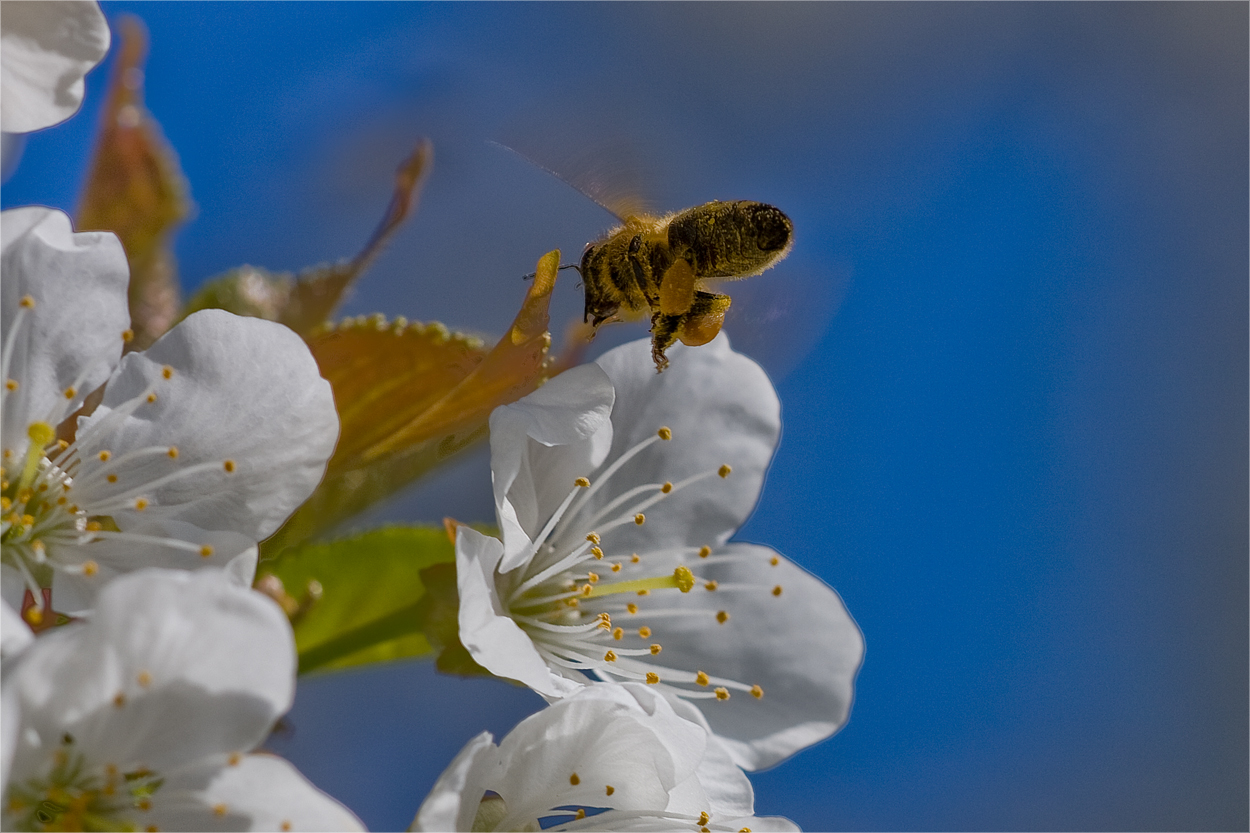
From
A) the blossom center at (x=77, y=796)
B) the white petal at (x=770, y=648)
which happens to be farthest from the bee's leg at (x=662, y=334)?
the blossom center at (x=77, y=796)

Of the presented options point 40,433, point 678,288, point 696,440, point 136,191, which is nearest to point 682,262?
point 678,288

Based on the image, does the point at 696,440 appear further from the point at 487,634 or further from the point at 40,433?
the point at 40,433

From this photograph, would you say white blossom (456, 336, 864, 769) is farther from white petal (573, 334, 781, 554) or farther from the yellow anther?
the yellow anther

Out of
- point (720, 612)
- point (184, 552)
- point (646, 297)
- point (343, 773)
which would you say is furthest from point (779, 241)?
point (343, 773)

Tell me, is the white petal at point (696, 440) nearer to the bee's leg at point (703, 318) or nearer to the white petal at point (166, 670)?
the bee's leg at point (703, 318)

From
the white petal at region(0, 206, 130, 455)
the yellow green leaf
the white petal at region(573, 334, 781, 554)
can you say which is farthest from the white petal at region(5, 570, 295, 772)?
the yellow green leaf

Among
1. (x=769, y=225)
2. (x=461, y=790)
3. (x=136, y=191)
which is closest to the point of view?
(x=461, y=790)

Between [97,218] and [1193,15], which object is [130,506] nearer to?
[97,218]
